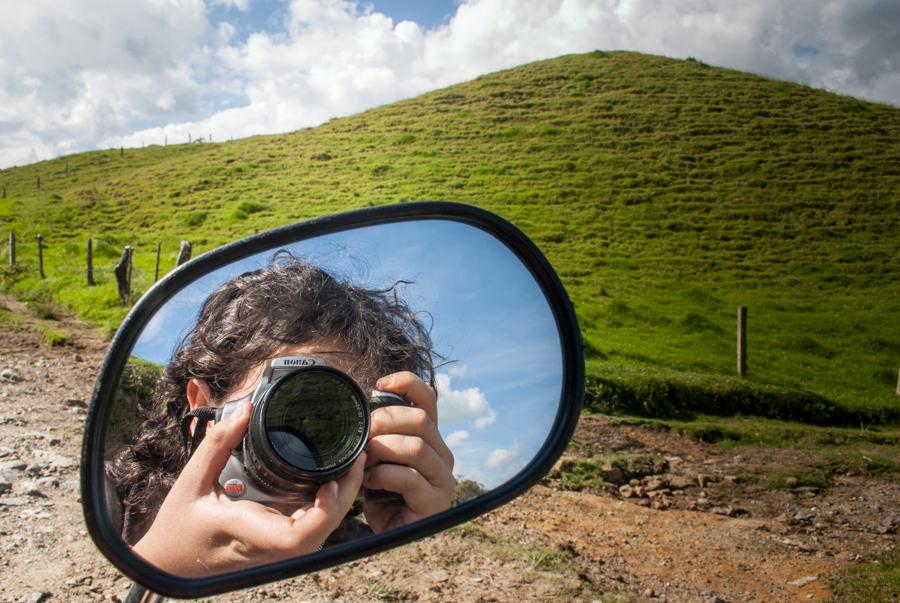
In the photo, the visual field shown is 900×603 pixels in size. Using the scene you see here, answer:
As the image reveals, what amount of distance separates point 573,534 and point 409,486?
4.67m

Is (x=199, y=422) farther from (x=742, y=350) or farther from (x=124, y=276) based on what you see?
(x=742, y=350)

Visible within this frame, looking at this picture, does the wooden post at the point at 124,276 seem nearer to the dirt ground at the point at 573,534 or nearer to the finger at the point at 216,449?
the dirt ground at the point at 573,534

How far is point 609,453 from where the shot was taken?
837 cm

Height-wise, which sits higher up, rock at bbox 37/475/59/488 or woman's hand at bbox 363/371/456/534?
woman's hand at bbox 363/371/456/534

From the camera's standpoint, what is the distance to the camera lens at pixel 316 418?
91cm

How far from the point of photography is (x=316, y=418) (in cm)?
94

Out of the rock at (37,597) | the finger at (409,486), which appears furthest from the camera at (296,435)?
the rock at (37,597)

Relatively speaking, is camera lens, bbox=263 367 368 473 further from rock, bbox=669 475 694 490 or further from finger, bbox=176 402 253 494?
rock, bbox=669 475 694 490

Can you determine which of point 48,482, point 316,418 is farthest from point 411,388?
point 48,482

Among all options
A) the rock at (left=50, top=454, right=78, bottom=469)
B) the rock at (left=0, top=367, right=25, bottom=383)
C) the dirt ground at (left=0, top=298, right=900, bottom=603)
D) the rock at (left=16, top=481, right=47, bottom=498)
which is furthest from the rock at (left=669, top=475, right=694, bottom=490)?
the rock at (left=0, top=367, right=25, bottom=383)

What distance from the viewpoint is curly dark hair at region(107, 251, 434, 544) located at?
115cm

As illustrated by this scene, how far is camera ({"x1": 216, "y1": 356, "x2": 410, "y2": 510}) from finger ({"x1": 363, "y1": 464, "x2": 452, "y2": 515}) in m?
0.12

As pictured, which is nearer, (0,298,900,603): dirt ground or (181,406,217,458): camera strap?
(181,406,217,458): camera strap

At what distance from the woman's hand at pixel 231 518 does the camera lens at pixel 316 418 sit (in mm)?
42
